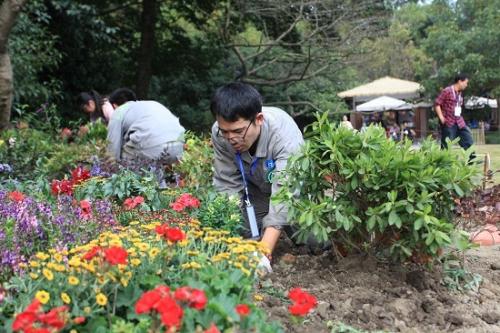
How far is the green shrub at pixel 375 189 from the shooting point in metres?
2.86

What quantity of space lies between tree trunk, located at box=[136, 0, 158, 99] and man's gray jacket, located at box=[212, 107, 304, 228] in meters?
9.91

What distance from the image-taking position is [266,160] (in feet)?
12.2

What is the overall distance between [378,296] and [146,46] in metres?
11.9

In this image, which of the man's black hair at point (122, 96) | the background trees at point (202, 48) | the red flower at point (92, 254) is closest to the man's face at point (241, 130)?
the red flower at point (92, 254)

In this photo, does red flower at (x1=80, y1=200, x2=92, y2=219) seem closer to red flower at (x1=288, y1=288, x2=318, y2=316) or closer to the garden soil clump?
the garden soil clump

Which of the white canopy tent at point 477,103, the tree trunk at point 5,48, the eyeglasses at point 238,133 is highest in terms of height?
the tree trunk at point 5,48

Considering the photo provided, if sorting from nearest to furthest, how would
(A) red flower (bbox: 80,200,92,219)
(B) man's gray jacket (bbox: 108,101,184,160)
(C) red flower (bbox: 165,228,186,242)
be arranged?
(C) red flower (bbox: 165,228,186,242) → (A) red flower (bbox: 80,200,92,219) → (B) man's gray jacket (bbox: 108,101,184,160)

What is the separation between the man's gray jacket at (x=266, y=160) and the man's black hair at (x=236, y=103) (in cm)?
30

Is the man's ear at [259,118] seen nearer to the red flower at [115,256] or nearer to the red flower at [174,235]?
the red flower at [174,235]

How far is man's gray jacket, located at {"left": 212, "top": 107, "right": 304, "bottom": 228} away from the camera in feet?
11.3

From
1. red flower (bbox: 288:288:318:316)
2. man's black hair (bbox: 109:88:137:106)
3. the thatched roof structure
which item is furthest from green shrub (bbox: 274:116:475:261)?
the thatched roof structure

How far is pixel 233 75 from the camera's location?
51.4 feet

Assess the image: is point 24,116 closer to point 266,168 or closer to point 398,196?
point 266,168

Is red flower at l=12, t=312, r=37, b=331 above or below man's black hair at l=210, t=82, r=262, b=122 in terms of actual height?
below
